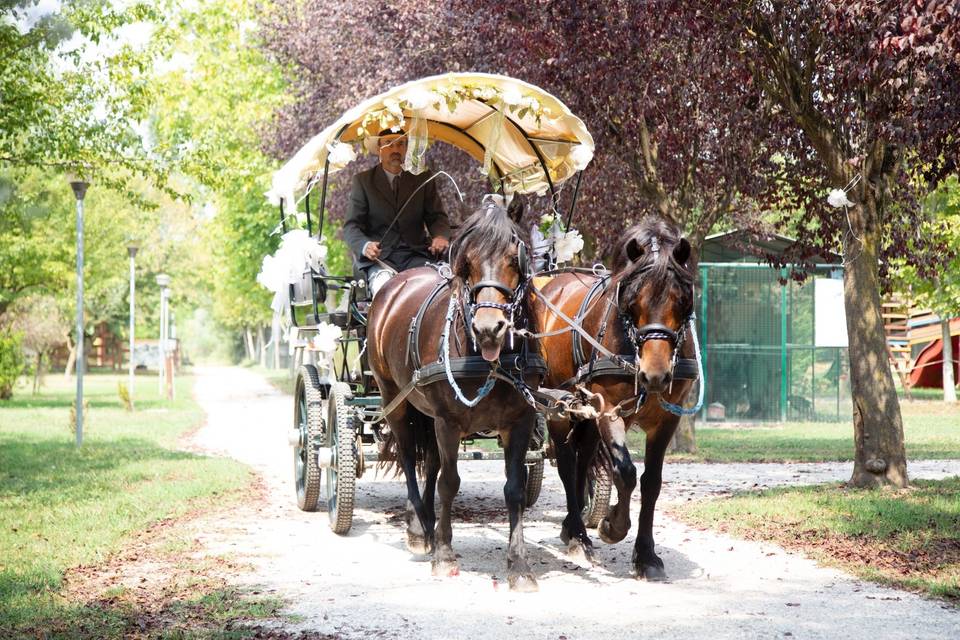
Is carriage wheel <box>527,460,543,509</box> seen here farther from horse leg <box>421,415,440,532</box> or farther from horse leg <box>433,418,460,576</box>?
horse leg <box>433,418,460,576</box>

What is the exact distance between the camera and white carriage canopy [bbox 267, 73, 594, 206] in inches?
345

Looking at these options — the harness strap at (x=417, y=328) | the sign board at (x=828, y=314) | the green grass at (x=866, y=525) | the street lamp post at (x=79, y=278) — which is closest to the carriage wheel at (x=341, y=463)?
the harness strap at (x=417, y=328)

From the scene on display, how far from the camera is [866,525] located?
909cm

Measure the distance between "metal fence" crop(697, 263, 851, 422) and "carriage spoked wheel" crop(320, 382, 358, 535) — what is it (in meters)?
13.5

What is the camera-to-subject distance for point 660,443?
25.1 feet

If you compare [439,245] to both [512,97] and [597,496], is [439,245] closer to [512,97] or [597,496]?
[512,97]

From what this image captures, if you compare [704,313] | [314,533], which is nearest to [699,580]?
[314,533]

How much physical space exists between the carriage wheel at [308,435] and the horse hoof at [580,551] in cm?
286

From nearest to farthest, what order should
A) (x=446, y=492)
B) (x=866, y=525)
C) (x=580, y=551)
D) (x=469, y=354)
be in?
(x=469, y=354), (x=446, y=492), (x=580, y=551), (x=866, y=525)

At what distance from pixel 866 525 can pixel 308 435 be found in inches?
191

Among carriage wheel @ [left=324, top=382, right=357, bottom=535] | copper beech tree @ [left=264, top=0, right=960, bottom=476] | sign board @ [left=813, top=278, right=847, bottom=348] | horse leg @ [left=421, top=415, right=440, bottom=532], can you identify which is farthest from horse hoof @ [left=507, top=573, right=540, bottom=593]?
sign board @ [left=813, top=278, right=847, bottom=348]

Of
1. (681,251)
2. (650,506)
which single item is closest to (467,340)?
(681,251)

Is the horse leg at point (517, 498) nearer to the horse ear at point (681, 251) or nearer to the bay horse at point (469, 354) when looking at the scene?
the bay horse at point (469, 354)

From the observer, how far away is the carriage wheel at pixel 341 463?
366 inches
